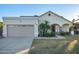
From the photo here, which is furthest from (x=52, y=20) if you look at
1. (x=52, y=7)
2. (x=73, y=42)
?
(x=73, y=42)

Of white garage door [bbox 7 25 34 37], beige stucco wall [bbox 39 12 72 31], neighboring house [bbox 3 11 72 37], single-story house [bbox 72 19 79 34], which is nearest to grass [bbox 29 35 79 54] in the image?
single-story house [bbox 72 19 79 34]

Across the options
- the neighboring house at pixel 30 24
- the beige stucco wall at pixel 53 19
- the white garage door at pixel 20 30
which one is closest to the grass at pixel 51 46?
the neighboring house at pixel 30 24

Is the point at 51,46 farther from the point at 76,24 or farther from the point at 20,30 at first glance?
the point at 20,30

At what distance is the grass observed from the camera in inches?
264

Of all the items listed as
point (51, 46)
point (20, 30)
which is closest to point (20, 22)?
point (20, 30)

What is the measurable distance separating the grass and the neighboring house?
1.14 feet

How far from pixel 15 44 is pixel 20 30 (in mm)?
641

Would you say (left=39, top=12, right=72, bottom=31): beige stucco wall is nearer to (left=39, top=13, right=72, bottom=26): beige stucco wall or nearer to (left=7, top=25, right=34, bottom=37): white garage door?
(left=39, top=13, right=72, bottom=26): beige stucco wall

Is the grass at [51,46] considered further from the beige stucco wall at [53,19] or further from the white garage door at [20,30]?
the beige stucco wall at [53,19]

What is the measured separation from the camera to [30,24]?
788cm

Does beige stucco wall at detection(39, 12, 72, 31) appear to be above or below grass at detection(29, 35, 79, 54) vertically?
above

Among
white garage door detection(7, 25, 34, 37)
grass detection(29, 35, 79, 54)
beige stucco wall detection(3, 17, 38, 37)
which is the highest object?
beige stucco wall detection(3, 17, 38, 37)

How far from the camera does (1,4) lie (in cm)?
708
